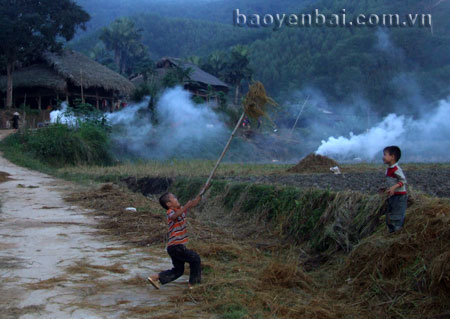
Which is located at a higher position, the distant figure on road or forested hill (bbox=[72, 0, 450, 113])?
forested hill (bbox=[72, 0, 450, 113])

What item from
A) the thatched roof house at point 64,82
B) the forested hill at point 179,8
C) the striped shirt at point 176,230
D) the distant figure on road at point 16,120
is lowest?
the striped shirt at point 176,230

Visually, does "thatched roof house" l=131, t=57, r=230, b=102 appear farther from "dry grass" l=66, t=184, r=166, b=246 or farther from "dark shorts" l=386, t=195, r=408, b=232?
"dark shorts" l=386, t=195, r=408, b=232

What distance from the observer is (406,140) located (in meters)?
28.5

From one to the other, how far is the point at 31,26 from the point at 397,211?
27.5 m

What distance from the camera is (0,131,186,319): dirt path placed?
404cm

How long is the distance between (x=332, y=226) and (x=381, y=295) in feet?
5.53

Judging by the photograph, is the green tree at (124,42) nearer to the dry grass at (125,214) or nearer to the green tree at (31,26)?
the green tree at (31,26)

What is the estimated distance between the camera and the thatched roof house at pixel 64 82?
28.8 m

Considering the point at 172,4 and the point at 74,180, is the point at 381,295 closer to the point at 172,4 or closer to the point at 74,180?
the point at 74,180

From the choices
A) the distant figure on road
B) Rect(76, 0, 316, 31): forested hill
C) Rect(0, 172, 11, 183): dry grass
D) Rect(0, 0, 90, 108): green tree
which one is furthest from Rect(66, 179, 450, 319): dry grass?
Rect(76, 0, 316, 31): forested hill

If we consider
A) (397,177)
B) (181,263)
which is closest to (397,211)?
(397,177)

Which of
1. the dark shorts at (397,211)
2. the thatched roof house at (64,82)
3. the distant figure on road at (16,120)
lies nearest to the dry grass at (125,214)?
the dark shorts at (397,211)

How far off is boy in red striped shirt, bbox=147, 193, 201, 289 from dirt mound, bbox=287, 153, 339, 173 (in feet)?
34.1

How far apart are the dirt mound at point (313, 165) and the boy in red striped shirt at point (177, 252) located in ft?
34.1
